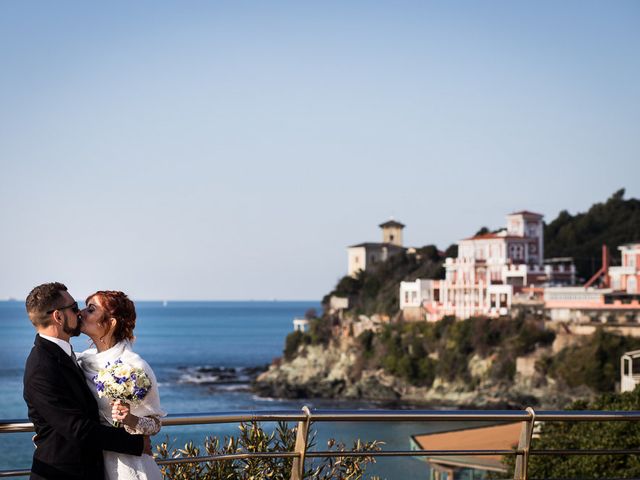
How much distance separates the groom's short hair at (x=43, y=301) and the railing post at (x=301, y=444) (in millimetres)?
1342

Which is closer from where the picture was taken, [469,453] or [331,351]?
[469,453]

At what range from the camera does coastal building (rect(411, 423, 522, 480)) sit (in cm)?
2058

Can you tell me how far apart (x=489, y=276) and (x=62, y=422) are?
6758cm

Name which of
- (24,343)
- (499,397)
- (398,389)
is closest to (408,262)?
(398,389)

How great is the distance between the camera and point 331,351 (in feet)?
244

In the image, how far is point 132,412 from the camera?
3455 millimetres

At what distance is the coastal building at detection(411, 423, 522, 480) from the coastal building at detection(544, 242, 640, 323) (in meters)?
35.2

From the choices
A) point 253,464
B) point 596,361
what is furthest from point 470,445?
point 596,361

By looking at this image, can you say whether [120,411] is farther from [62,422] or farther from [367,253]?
[367,253]

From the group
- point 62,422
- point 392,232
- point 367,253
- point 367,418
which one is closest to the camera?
point 62,422

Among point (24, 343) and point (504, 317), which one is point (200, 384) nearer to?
point (504, 317)

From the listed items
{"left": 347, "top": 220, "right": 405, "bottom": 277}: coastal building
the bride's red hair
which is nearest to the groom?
the bride's red hair

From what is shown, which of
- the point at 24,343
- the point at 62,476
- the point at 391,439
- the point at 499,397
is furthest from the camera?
the point at 24,343

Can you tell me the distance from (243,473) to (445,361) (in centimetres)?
6074
